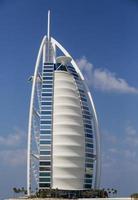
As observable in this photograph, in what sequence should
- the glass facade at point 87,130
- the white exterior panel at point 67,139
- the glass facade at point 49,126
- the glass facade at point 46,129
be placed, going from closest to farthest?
1. the glass facade at point 46,129
2. the glass facade at point 49,126
3. the white exterior panel at point 67,139
4. the glass facade at point 87,130

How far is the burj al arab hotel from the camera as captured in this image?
112000 millimetres

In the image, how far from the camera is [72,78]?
12106cm

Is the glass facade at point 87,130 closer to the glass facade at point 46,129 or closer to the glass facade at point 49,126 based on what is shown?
the glass facade at point 49,126

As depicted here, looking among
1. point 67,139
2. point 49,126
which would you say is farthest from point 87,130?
point 49,126

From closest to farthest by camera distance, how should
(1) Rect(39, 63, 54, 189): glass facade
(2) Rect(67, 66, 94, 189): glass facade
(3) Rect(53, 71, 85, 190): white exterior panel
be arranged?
(1) Rect(39, 63, 54, 189): glass facade, (3) Rect(53, 71, 85, 190): white exterior panel, (2) Rect(67, 66, 94, 189): glass facade

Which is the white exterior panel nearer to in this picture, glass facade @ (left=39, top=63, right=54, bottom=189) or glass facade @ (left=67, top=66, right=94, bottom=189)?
glass facade @ (left=39, top=63, right=54, bottom=189)

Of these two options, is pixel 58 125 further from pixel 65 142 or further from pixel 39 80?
pixel 39 80

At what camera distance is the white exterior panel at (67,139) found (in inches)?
4427

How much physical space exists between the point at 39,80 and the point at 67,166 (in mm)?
22322

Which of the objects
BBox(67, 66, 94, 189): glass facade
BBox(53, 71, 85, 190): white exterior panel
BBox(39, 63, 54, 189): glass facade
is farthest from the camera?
BBox(67, 66, 94, 189): glass facade

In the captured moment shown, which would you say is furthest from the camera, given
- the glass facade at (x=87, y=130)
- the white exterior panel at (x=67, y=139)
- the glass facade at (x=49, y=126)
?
the glass facade at (x=87, y=130)

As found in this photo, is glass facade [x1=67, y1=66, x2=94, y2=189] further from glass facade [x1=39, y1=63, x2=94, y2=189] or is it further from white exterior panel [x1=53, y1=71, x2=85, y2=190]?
white exterior panel [x1=53, y1=71, x2=85, y2=190]

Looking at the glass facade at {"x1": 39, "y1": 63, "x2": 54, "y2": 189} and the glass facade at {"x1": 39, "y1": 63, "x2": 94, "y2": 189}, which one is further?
the glass facade at {"x1": 39, "y1": 63, "x2": 94, "y2": 189}

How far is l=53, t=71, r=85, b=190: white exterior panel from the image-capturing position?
112 metres
